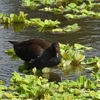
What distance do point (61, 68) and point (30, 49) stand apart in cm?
61

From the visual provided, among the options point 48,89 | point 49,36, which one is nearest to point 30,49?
point 48,89

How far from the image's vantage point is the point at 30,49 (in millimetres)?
7977

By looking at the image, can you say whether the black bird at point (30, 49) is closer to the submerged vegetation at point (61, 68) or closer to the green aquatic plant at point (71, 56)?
the submerged vegetation at point (61, 68)

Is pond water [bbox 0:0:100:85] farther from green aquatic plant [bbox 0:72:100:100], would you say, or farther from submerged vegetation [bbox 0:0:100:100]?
green aquatic plant [bbox 0:72:100:100]

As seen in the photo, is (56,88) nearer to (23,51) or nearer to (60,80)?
(60,80)

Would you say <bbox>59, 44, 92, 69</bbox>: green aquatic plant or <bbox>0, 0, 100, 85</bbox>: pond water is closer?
<bbox>0, 0, 100, 85</bbox>: pond water

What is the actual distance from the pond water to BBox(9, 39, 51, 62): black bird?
0.22 metres

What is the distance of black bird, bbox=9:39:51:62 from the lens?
25.9 ft

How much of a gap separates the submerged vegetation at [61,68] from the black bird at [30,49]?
185 millimetres

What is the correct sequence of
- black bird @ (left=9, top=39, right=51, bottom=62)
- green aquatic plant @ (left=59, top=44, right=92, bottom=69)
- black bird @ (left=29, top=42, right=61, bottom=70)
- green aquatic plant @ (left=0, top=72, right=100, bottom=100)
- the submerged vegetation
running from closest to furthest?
green aquatic plant @ (left=0, top=72, right=100, bottom=100) < the submerged vegetation < black bird @ (left=29, top=42, right=61, bottom=70) < black bird @ (left=9, top=39, right=51, bottom=62) < green aquatic plant @ (left=59, top=44, right=92, bottom=69)

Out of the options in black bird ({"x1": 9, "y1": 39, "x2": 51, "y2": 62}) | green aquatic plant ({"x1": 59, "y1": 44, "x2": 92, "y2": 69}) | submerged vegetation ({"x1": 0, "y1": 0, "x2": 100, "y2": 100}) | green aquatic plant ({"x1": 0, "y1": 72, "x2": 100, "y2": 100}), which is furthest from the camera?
green aquatic plant ({"x1": 59, "y1": 44, "x2": 92, "y2": 69})

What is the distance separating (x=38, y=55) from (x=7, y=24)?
3201 mm

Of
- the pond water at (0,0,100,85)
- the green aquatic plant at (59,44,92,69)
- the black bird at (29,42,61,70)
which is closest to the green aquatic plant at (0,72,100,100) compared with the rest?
the pond water at (0,0,100,85)

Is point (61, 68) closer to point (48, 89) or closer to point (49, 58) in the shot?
point (49, 58)
